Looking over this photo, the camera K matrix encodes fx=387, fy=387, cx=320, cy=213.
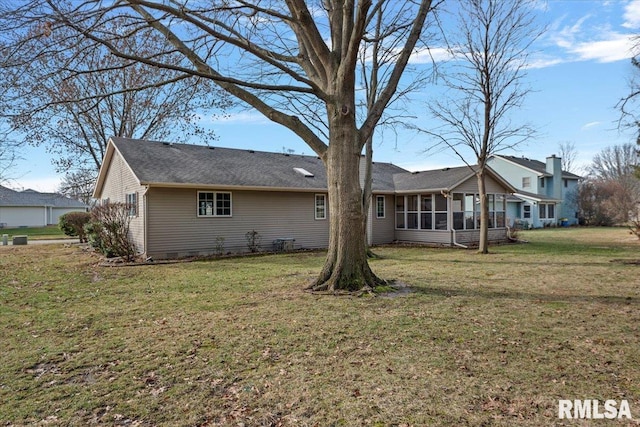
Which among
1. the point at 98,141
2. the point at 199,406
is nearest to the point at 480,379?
the point at 199,406

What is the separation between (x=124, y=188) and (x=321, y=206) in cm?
806

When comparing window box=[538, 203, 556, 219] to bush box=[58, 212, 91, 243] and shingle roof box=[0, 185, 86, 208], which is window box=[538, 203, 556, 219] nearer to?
bush box=[58, 212, 91, 243]

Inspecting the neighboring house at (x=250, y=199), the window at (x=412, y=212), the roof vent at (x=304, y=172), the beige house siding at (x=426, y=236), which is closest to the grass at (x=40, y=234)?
the neighboring house at (x=250, y=199)

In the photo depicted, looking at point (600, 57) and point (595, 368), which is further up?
point (600, 57)

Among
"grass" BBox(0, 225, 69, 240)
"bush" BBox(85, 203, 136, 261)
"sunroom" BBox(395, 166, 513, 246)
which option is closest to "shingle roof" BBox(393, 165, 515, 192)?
"sunroom" BBox(395, 166, 513, 246)

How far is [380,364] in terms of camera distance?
3947 millimetres

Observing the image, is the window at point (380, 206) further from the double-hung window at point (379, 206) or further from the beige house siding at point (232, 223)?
the beige house siding at point (232, 223)

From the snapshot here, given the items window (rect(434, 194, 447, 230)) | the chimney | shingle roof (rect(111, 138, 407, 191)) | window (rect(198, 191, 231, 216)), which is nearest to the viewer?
shingle roof (rect(111, 138, 407, 191))

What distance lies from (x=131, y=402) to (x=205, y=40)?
707 centimetres

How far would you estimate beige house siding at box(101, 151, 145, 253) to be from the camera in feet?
44.2

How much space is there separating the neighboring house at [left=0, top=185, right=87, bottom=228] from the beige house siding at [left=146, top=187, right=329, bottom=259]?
114 ft

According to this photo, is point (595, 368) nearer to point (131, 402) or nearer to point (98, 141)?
point (131, 402)

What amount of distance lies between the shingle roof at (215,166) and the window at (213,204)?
62 cm

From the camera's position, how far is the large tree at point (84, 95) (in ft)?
21.0
